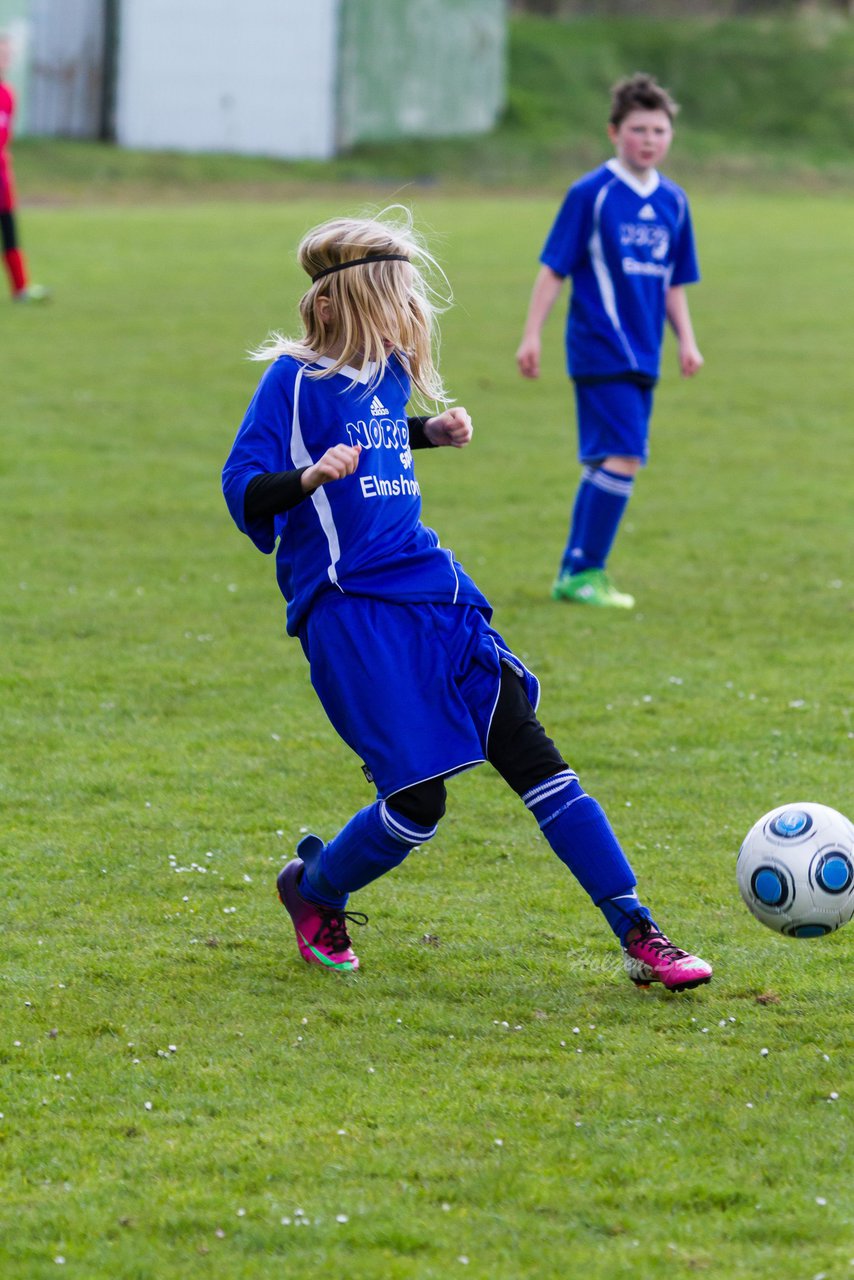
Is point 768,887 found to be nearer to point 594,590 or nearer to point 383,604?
point 383,604

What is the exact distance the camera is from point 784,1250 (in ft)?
10.8

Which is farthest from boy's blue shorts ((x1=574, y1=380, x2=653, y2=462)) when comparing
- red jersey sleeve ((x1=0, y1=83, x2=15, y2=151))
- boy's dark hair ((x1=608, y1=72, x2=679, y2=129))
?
red jersey sleeve ((x1=0, y1=83, x2=15, y2=151))

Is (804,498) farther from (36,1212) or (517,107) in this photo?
(517,107)

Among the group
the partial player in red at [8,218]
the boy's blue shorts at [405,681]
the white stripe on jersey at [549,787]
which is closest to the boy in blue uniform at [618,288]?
the boy's blue shorts at [405,681]

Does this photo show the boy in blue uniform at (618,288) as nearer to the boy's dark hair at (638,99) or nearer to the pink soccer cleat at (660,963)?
the boy's dark hair at (638,99)

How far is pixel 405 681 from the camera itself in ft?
14.7

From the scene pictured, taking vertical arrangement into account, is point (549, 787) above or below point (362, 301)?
below

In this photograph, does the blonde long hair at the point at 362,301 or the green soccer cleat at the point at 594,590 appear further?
the green soccer cleat at the point at 594,590

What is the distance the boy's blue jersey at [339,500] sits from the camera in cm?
454

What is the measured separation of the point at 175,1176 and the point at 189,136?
1504 inches

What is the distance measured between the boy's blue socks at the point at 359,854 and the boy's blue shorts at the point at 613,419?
4.21 m

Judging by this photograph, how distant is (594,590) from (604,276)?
153 cm

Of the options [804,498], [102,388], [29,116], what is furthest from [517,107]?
[804,498]

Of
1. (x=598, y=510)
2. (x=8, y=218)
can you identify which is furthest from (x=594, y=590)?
(x=8, y=218)
